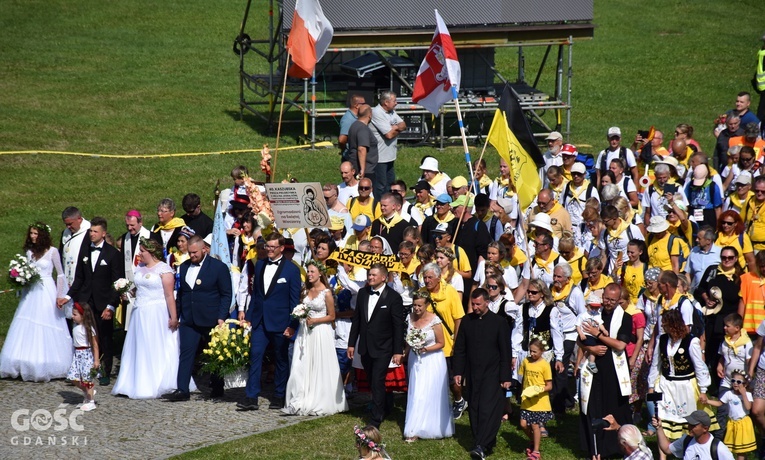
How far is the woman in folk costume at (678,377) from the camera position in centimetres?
1148

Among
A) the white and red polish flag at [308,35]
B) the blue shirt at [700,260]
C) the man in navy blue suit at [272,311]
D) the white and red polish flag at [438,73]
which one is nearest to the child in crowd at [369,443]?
the man in navy blue suit at [272,311]

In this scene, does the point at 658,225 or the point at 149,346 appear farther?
the point at 658,225

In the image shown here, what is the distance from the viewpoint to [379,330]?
41.9 ft

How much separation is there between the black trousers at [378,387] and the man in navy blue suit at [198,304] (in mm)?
2128

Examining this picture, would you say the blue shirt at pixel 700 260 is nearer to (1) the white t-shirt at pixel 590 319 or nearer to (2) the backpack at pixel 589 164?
(1) the white t-shirt at pixel 590 319

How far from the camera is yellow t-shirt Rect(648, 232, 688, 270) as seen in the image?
1480cm

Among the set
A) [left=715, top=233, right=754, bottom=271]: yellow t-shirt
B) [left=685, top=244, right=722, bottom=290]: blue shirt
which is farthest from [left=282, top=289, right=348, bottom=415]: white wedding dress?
[left=715, top=233, right=754, bottom=271]: yellow t-shirt

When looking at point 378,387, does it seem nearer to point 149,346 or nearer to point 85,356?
point 149,346

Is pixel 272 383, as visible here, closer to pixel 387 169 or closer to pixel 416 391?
pixel 416 391

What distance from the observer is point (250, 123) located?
27.4 meters

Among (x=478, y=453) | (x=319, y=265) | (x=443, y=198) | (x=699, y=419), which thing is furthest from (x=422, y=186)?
(x=699, y=419)

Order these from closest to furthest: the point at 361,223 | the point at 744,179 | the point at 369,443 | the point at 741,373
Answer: the point at 369,443 → the point at 741,373 → the point at 361,223 → the point at 744,179

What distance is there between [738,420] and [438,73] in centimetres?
678

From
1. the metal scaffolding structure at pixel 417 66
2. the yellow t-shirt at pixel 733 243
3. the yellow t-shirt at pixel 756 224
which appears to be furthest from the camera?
the metal scaffolding structure at pixel 417 66
